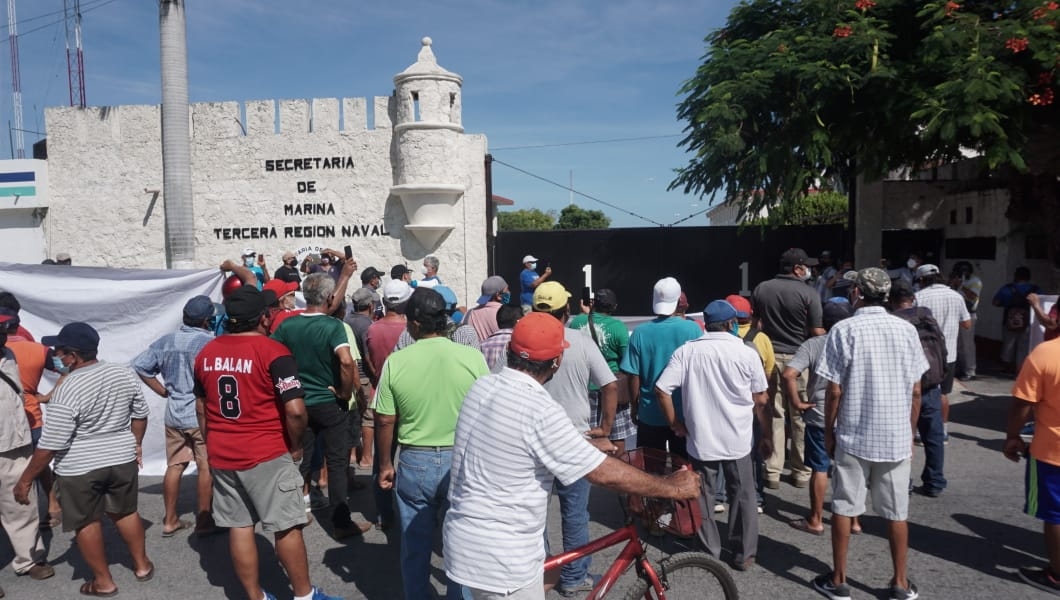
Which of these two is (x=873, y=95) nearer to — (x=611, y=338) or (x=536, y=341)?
(x=611, y=338)

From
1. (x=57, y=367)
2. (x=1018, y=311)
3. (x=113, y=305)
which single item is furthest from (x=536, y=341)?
(x=1018, y=311)

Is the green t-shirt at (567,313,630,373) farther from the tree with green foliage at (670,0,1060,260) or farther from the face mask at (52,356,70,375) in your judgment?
the tree with green foliage at (670,0,1060,260)

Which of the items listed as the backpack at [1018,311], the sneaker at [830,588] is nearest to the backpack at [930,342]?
the sneaker at [830,588]

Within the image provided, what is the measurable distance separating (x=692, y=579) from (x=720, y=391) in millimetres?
1430

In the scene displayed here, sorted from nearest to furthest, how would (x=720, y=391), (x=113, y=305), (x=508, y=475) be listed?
(x=508, y=475) → (x=720, y=391) → (x=113, y=305)

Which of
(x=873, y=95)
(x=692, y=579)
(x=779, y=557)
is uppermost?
(x=873, y=95)

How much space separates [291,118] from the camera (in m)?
13.0

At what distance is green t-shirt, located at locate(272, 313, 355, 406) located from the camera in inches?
200

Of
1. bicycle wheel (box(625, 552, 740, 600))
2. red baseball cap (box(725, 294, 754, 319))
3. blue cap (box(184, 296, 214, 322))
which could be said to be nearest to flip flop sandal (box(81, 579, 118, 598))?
blue cap (box(184, 296, 214, 322))

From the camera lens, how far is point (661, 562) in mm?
3322

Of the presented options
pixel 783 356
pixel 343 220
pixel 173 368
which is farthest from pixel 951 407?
pixel 343 220

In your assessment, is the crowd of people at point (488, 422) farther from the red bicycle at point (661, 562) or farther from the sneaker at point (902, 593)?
the red bicycle at point (661, 562)

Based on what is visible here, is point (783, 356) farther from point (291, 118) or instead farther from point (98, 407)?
point (291, 118)

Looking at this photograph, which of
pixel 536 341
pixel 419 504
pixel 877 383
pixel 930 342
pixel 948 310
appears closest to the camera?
pixel 536 341
